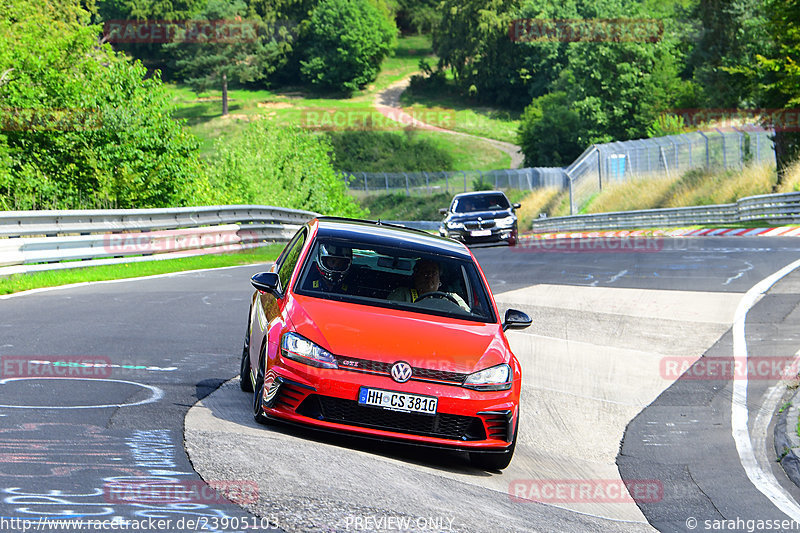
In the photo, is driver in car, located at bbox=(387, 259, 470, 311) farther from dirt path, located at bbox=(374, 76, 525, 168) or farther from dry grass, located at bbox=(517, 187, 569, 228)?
dirt path, located at bbox=(374, 76, 525, 168)

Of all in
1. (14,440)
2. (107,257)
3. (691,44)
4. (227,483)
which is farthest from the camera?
(691,44)

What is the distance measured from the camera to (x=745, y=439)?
344 inches

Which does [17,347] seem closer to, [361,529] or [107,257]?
[361,529]

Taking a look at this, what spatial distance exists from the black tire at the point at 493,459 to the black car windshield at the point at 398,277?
105 cm

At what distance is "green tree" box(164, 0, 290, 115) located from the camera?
12344 centimetres

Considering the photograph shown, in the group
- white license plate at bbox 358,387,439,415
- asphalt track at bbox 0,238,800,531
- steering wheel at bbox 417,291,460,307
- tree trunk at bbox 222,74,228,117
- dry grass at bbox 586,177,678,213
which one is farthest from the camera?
tree trunk at bbox 222,74,228,117

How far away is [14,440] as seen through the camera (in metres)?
6.02

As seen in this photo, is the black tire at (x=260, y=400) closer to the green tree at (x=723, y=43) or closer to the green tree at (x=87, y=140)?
the green tree at (x=87, y=140)

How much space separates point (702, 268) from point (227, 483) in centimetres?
1576

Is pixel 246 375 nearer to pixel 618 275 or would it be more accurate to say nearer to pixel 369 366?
pixel 369 366

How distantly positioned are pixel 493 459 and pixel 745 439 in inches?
108

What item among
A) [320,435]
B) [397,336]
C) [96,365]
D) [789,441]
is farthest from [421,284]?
[789,441]

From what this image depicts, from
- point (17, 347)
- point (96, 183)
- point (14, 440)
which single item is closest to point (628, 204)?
point (96, 183)

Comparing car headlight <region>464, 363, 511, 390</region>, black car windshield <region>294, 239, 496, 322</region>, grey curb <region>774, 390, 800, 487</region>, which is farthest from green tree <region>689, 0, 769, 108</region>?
car headlight <region>464, 363, 511, 390</region>
